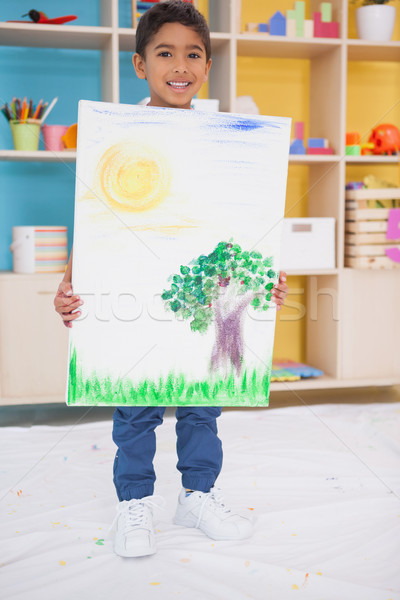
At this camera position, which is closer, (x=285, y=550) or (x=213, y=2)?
(x=285, y=550)

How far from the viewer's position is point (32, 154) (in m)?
2.01

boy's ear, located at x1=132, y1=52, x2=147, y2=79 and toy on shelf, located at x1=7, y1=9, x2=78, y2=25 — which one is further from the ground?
toy on shelf, located at x1=7, y1=9, x2=78, y2=25

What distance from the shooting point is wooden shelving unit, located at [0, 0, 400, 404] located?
202cm

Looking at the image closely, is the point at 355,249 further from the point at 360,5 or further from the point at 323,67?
the point at 360,5

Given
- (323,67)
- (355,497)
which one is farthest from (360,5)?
(355,497)

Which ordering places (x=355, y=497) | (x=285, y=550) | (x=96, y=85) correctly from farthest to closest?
(x=96, y=85)
(x=355, y=497)
(x=285, y=550)

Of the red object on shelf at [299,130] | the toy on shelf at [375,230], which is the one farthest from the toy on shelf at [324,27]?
the toy on shelf at [375,230]

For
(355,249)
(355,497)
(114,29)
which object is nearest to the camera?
(355,497)

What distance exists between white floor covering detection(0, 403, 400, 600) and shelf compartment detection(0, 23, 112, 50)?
1.22 meters

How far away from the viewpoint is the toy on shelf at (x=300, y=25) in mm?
2137

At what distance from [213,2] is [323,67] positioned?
456mm

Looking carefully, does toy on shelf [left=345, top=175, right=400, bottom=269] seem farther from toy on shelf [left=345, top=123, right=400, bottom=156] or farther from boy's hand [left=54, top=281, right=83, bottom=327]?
boy's hand [left=54, top=281, right=83, bottom=327]

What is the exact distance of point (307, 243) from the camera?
7.15 ft

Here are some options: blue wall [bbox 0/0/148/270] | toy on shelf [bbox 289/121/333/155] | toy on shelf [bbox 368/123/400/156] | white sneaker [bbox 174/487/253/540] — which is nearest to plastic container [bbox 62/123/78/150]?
blue wall [bbox 0/0/148/270]
